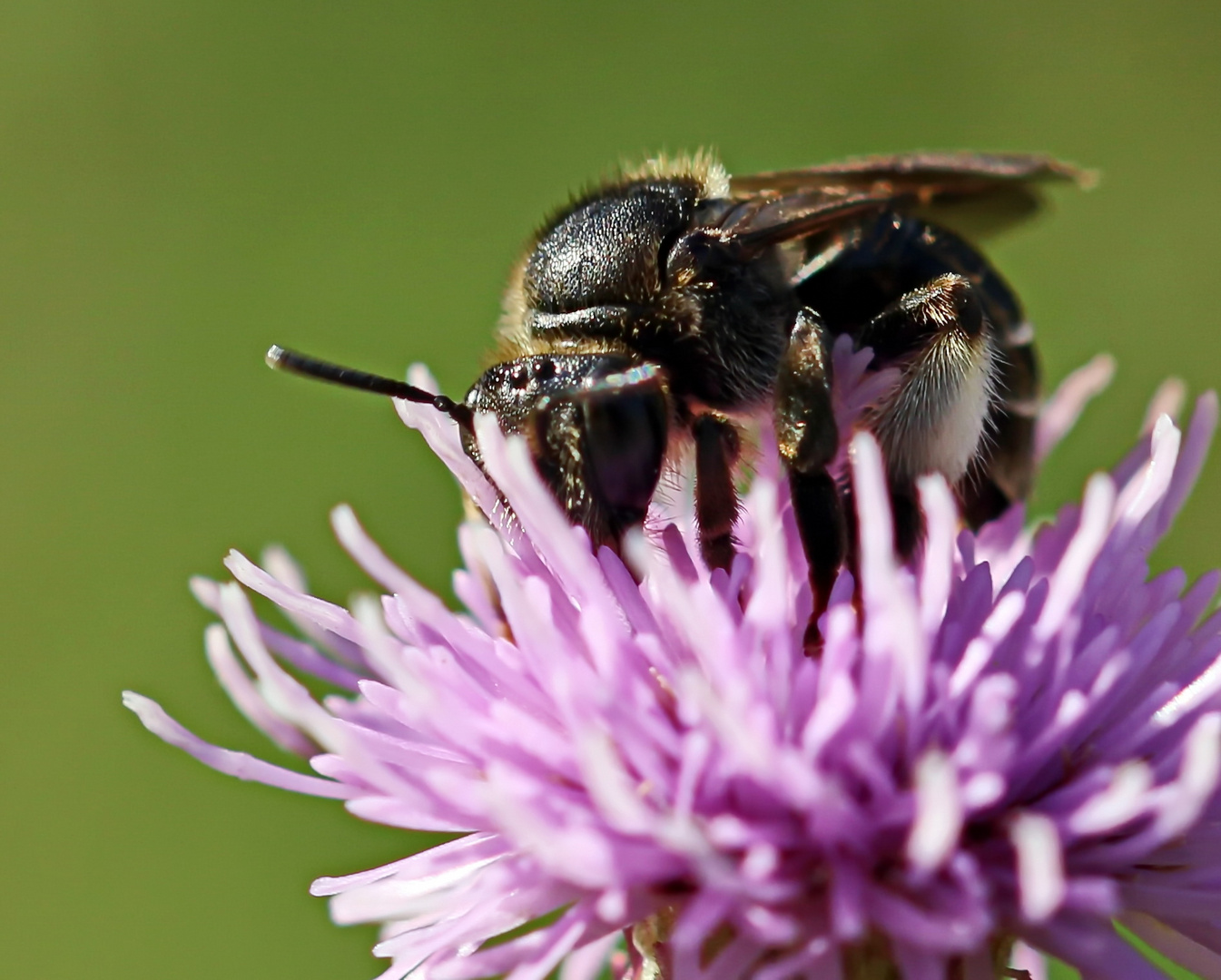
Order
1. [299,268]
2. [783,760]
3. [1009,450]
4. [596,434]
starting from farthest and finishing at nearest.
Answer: [299,268], [1009,450], [596,434], [783,760]

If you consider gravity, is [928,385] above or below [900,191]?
below

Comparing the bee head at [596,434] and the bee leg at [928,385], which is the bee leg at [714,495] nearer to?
the bee head at [596,434]

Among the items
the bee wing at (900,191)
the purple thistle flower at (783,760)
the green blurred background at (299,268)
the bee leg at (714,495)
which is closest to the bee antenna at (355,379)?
the purple thistle flower at (783,760)

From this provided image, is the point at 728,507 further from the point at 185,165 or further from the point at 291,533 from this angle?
the point at 185,165

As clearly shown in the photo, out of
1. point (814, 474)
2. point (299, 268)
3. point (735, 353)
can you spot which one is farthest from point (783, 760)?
point (299, 268)

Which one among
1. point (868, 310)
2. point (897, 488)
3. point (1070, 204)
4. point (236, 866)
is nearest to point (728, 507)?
point (897, 488)

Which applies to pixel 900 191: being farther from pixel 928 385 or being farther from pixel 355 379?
pixel 355 379
